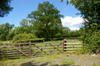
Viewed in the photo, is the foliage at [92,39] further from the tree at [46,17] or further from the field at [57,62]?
the tree at [46,17]

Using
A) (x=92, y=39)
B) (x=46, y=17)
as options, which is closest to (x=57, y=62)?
(x=92, y=39)

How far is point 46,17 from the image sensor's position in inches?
1314

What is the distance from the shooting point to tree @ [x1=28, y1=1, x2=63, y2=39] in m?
34.3

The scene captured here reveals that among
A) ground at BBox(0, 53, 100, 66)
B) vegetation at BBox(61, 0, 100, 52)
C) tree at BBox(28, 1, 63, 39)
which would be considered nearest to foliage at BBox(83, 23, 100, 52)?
vegetation at BBox(61, 0, 100, 52)

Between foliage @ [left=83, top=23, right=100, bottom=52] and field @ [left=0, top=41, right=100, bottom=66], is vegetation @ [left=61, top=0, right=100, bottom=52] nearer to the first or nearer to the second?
foliage @ [left=83, top=23, right=100, bottom=52]

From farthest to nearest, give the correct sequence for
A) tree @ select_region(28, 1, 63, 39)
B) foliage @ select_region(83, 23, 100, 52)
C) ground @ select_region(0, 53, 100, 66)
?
tree @ select_region(28, 1, 63, 39)
foliage @ select_region(83, 23, 100, 52)
ground @ select_region(0, 53, 100, 66)

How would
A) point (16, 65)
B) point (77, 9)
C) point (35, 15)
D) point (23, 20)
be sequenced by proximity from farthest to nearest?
1. point (23, 20)
2. point (35, 15)
3. point (77, 9)
4. point (16, 65)

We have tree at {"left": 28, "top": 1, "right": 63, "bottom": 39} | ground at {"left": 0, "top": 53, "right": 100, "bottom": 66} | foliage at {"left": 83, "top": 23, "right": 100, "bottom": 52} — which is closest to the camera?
ground at {"left": 0, "top": 53, "right": 100, "bottom": 66}

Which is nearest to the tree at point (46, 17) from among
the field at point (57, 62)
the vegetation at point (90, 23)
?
the vegetation at point (90, 23)

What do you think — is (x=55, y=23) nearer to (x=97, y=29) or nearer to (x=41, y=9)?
(x=41, y=9)

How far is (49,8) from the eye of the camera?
36.2 m

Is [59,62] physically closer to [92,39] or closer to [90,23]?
[92,39]

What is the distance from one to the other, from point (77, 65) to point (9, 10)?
27.4ft

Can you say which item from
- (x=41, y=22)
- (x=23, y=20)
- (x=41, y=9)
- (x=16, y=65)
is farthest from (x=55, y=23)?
(x=23, y=20)
